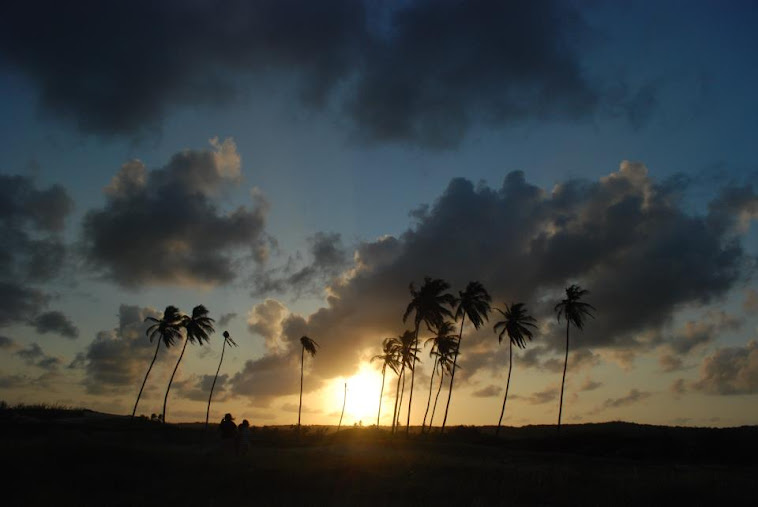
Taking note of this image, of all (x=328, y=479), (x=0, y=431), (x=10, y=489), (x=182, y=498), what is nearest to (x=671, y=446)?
(x=328, y=479)

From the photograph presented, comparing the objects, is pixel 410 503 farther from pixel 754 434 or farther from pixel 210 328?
pixel 210 328

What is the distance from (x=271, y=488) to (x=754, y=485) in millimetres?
19769

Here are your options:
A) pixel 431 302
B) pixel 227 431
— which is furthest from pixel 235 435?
pixel 431 302

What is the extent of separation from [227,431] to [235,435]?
0.51 meters

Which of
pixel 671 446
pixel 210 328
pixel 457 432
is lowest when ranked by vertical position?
pixel 457 432

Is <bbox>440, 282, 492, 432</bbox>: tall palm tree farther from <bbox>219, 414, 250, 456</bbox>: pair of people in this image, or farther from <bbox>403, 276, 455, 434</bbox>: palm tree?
<bbox>219, 414, 250, 456</bbox>: pair of people

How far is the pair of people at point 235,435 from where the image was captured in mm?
29141

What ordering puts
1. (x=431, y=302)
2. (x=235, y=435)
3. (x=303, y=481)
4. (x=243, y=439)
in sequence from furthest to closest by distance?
1. (x=431, y=302)
2. (x=235, y=435)
3. (x=243, y=439)
4. (x=303, y=481)

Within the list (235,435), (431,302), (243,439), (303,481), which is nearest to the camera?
(303,481)

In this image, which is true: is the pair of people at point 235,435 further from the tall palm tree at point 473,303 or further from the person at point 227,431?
the tall palm tree at point 473,303

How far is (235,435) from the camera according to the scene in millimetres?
29953

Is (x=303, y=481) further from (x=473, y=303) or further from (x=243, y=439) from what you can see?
(x=473, y=303)

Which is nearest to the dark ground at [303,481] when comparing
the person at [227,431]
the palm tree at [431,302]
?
the person at [227,431]

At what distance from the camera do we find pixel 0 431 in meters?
43.9
